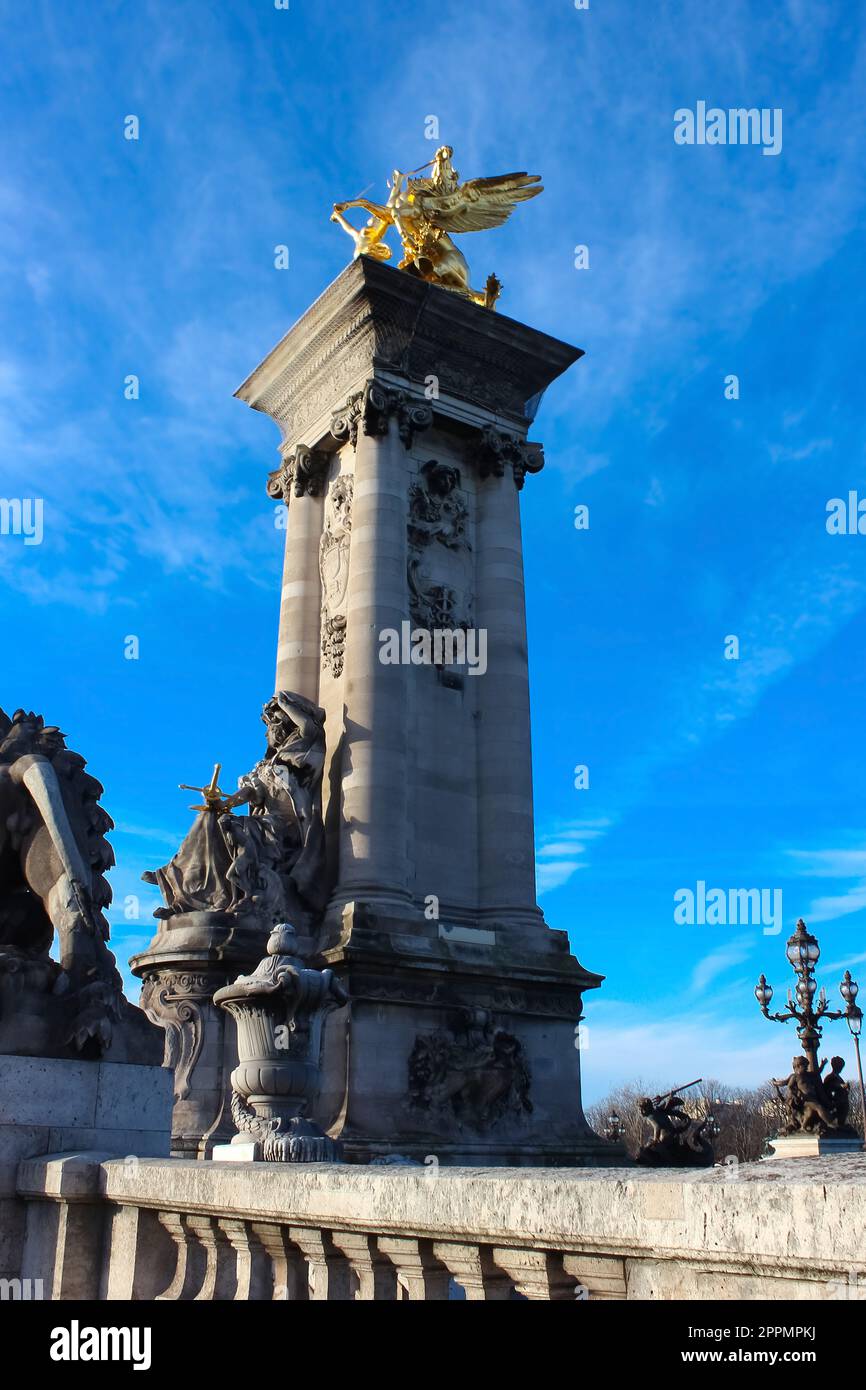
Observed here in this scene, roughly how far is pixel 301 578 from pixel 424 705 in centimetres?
410

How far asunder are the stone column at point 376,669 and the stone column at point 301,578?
1.56m

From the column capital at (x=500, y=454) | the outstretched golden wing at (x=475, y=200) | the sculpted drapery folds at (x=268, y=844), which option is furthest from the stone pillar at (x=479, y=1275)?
the outstretched golden wing at (x=475, y=200)

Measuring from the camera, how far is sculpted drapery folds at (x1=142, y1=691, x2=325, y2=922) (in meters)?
20.0

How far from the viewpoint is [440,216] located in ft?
84.7

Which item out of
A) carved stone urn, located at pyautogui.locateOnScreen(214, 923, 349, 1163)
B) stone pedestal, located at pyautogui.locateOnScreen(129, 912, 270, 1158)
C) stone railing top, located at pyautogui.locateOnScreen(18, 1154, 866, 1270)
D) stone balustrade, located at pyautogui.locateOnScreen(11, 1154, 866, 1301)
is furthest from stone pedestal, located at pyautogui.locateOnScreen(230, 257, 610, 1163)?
stone railing top, located at pyautogui.locateOnScreen(18, 1154, 866, 1270)

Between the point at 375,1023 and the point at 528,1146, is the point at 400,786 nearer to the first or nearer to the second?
the point at 375,1023

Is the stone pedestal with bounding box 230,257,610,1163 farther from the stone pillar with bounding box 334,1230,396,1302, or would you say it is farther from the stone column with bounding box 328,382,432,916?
the stone pillar with bounding box 334,1230,396,1302

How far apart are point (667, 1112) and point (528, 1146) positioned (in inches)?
238

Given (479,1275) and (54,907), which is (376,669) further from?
(479,1275)

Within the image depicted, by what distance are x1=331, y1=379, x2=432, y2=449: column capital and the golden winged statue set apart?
3086 mm

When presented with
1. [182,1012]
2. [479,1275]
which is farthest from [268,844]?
[479,1275]

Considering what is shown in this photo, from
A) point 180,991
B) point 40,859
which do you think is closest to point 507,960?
point 180,991

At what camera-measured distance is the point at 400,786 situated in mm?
20609

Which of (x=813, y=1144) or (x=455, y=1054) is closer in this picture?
(x=455, y=1054)
